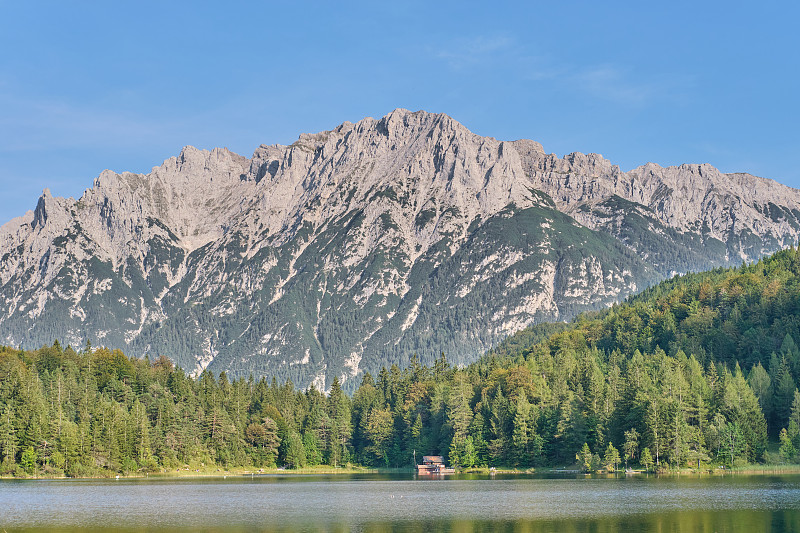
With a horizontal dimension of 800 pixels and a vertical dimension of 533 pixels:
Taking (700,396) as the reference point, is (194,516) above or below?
below

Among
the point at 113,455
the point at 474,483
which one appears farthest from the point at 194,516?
the point at 113,455

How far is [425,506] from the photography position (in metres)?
109

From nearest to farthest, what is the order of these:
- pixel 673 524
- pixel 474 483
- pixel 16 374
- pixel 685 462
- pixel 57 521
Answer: pixel 673 524
pixel 57 521
pixel 474 483
pixel 685 462
pixel 16 374

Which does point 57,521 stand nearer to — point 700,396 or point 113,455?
point 113,455

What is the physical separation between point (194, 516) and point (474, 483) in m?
68.3

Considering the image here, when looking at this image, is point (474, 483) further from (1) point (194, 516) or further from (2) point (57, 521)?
(2) point (57, 521)

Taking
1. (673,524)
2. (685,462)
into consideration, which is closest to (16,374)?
(685,462)

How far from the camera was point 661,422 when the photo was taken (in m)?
162

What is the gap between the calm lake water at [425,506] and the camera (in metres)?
85.2

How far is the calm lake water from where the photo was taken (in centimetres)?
8525

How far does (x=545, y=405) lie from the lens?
645 feet

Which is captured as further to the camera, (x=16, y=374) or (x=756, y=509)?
(x=16, y=374)

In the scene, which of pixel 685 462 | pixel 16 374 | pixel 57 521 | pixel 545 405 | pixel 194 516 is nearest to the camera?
pixel 57 521

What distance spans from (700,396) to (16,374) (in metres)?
126
